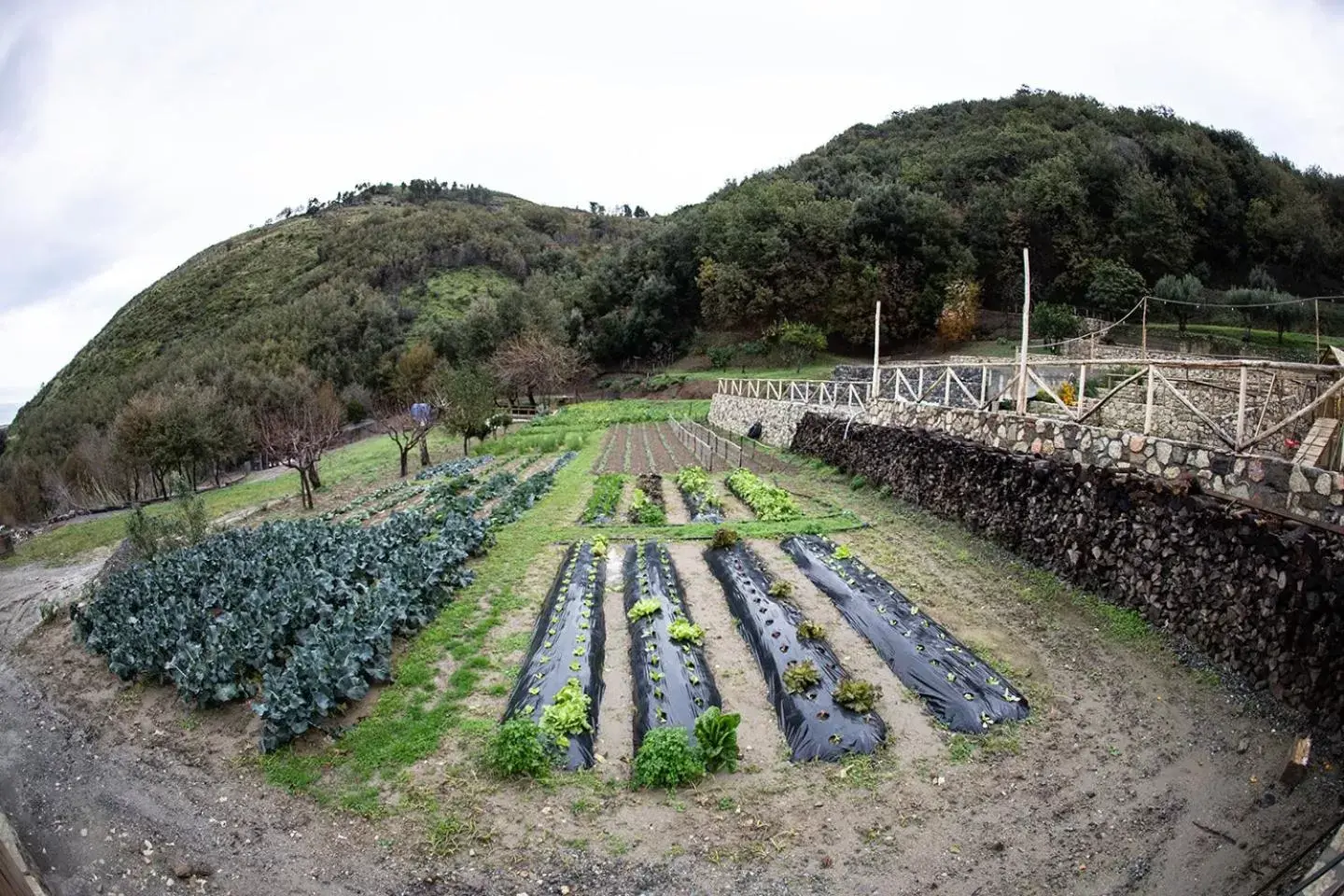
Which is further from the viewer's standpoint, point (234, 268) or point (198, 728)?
point (234, 268)

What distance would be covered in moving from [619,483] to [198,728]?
13.7 m

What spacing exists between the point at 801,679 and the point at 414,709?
15.4 ft

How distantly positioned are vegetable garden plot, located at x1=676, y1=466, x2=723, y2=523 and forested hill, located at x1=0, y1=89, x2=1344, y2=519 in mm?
28096

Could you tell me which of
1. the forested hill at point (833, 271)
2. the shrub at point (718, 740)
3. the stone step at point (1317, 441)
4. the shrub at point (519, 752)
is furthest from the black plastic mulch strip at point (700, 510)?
the forested hill at point (833, 271)

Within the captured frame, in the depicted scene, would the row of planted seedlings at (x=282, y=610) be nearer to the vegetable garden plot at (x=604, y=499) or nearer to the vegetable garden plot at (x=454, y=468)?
the vegetable garden plot at (x=604, y=499)

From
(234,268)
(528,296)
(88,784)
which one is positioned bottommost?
(88,784)

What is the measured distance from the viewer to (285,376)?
57812mm

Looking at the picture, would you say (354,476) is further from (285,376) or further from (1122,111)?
(1122,111)

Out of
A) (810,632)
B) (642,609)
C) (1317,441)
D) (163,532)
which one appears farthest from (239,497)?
(1317,441)

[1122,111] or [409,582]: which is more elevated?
[1122,111]

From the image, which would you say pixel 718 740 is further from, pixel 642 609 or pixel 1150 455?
pixel 1150 455

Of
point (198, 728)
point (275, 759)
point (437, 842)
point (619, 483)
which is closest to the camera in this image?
point (437, 842)

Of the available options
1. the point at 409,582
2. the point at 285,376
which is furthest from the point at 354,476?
the point at 285,376

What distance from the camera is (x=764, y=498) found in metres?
17.8
